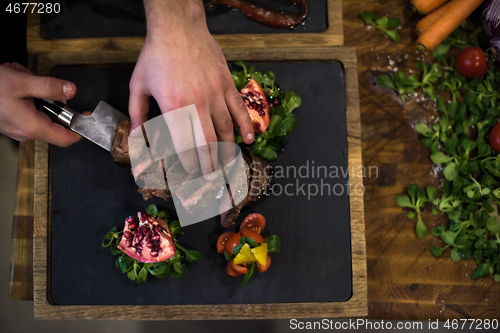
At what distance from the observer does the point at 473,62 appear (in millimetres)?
1322

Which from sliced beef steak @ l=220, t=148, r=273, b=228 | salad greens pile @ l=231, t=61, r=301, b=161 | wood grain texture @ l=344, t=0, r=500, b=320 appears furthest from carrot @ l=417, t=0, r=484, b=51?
sliced beef steak @ l=220, t=148, r=273, b=228

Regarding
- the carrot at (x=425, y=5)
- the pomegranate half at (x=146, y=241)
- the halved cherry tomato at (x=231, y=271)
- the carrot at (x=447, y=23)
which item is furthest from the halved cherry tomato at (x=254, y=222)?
the carrot at (x=425, y=5)

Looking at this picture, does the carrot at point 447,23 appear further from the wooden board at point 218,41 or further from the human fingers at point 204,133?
the human fingers at point 204,133

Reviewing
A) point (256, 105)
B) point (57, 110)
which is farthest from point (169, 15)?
point (57, 110)

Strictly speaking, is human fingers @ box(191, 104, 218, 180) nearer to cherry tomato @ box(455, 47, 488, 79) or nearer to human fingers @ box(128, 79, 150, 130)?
human fingers @ box(128, 79, 150, 130)

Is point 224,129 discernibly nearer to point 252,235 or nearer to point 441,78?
point 252,235

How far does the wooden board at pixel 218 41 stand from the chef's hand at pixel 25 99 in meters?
0.31

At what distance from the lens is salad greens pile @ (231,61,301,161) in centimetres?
117

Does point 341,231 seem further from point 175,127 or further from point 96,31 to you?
point 96,31

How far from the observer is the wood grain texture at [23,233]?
1296 mm

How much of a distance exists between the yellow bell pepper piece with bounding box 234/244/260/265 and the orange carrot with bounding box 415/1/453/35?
1144mm

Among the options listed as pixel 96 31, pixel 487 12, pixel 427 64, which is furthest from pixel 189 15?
pixel 487 12

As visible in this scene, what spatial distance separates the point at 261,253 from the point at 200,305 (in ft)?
1.03


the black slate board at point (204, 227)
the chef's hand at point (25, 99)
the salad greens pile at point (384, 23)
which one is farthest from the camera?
the salad greens pile at point (384, 23)
